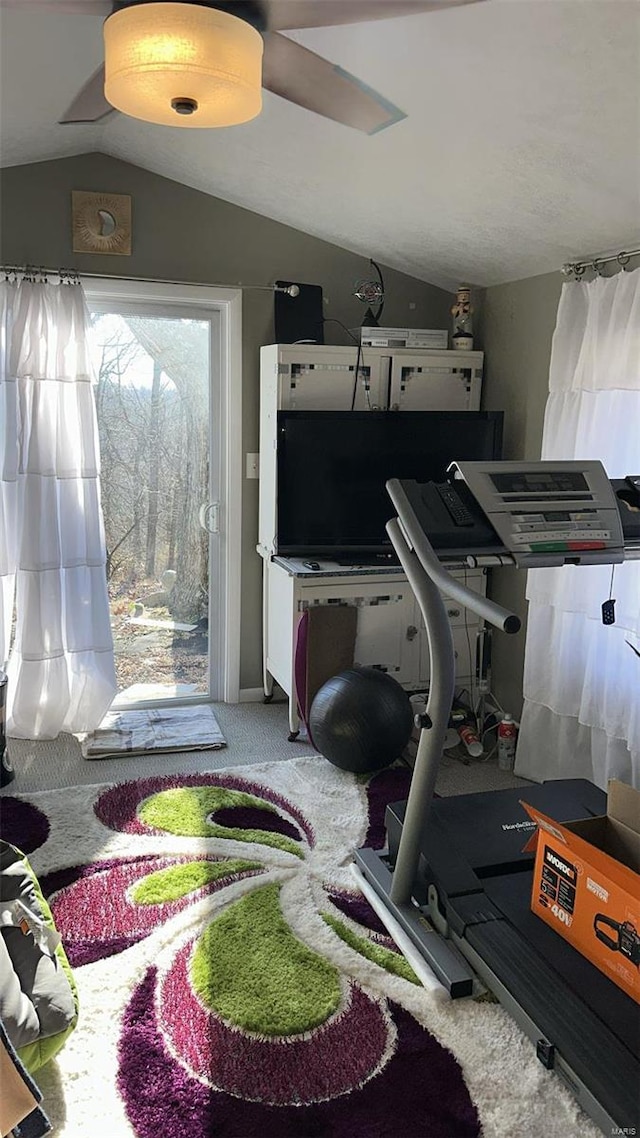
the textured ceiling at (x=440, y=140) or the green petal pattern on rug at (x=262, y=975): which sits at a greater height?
the textured ceiling at (x=440, y=140)

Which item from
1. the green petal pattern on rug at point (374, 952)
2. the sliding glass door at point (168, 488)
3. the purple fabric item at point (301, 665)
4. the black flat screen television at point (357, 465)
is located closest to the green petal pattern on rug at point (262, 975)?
the green petal pattern on rug at point (374, 952)

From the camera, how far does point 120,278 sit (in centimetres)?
371

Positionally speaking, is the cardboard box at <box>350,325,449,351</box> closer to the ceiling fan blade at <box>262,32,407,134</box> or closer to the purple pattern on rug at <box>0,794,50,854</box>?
the ceiling fan blade at <box>262,32,407,134</box>

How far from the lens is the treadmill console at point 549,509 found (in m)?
2.07

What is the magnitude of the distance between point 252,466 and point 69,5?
8.13 feet

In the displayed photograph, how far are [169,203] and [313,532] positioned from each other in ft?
5.36

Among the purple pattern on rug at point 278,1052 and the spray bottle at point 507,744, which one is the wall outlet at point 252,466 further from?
the purple pattern on rug at point 278,1052

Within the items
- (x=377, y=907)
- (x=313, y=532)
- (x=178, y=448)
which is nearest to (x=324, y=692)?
(x=313, y=532)

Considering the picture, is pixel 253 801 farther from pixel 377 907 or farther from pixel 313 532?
pixel 313 532

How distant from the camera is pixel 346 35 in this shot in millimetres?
2150

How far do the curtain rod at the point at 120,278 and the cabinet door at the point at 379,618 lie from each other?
1440 mm

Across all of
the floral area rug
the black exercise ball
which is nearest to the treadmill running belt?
the floral area rug

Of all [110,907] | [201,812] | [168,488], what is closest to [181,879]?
[110,907]

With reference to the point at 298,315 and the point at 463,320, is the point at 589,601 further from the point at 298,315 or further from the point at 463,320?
A: the point at 298,315
